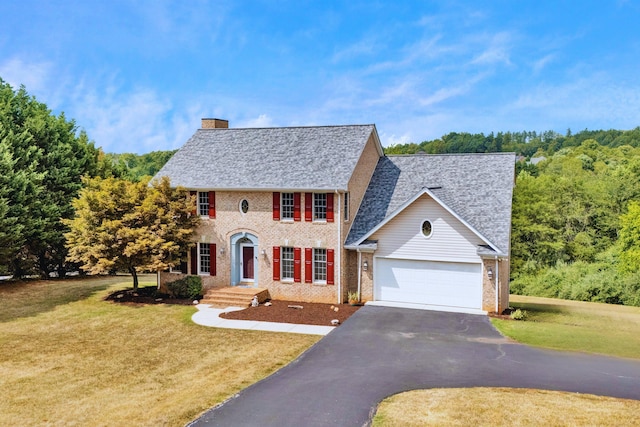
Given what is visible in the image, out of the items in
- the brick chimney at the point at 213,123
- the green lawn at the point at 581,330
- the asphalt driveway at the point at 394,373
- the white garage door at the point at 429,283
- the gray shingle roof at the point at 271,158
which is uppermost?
the brick chimney at the point at 213,123

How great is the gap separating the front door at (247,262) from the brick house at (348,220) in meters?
0.05

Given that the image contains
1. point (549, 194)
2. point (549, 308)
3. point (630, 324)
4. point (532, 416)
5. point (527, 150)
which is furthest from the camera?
point (527, 150)

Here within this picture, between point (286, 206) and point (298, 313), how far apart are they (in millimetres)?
5368

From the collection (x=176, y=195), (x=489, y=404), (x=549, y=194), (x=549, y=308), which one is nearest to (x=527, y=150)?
(x=549, y=194)

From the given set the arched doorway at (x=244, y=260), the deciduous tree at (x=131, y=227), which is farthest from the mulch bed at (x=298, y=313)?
the deciduous tree at (x=131, y=227)

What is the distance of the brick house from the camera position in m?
22.9

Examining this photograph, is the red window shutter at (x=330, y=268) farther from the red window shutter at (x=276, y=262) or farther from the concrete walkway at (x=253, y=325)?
the concrete walkway at (x=253, y=325)

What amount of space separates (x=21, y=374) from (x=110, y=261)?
29.4 feet

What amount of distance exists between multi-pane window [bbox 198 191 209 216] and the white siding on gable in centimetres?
859

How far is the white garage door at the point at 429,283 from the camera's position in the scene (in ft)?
74.5

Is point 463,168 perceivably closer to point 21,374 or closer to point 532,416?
point 532,416

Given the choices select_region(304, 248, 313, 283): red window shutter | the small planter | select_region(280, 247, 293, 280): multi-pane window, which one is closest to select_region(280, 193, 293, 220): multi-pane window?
select_region(280, 247, 293, 280): multi-pane window

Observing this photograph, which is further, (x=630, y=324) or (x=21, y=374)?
(x=630, y=324)

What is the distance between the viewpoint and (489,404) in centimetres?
1216
